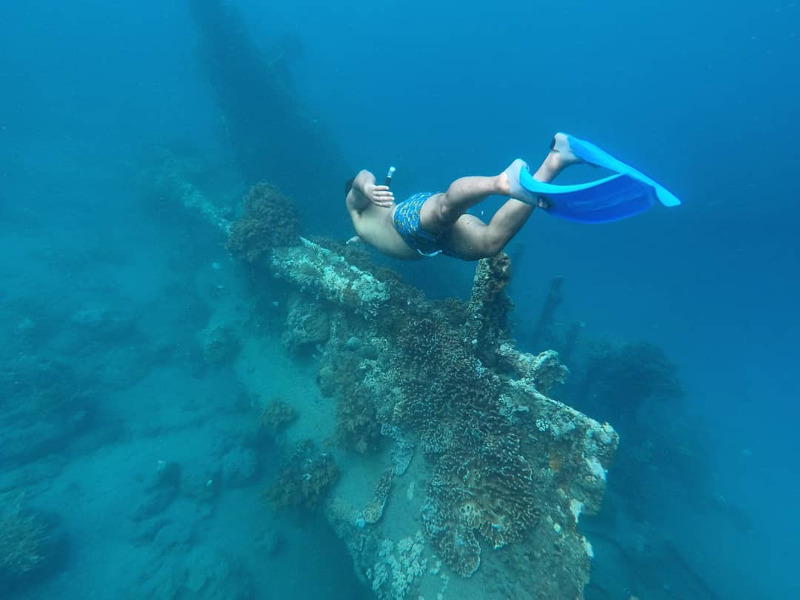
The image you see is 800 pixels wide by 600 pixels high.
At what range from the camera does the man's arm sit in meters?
3.88

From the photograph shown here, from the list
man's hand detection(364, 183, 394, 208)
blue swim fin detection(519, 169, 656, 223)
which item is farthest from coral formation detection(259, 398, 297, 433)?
blue swim fin detection(519, 169, 656, 223)

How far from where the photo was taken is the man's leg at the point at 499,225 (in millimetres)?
3031

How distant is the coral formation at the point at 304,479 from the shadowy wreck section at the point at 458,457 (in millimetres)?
80

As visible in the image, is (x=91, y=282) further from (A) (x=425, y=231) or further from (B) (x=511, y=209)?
(B) (x=511, y=209)

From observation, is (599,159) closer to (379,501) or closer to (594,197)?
(594,197)

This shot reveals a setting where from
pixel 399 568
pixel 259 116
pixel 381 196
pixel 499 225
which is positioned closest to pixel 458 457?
pixel 399 568

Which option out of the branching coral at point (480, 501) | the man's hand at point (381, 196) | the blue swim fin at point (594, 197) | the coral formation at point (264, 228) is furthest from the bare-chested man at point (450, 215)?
the coral formation at point (264, 228)

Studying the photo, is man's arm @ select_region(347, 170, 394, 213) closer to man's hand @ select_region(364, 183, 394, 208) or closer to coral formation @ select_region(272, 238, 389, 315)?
man's hand @ select_region(364, 183, 394, 208)

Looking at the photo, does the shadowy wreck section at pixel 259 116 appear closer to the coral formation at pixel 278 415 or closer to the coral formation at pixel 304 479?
the coral formation at pixel 278 415

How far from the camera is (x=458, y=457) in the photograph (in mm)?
5617

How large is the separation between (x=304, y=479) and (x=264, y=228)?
22.4 ft

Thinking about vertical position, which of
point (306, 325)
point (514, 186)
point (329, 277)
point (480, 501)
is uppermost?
point (514, 186)

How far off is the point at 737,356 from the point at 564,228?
38.6 metres

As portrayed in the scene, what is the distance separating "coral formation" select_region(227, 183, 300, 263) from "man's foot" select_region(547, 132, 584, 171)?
27.4ft
